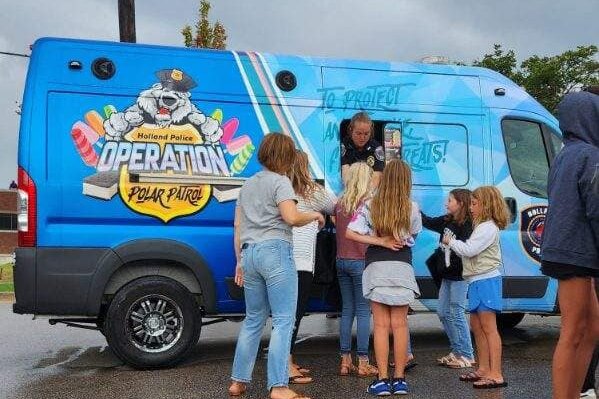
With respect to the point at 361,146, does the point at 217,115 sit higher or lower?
higher

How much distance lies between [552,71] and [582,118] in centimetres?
3151

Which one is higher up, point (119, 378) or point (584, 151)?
point (584, 151)

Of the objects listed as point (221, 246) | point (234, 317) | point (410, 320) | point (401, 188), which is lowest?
point (410, 320)

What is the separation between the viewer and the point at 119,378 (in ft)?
18.2

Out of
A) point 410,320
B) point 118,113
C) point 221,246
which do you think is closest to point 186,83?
point 118,113

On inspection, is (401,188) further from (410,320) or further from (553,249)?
(410,320)

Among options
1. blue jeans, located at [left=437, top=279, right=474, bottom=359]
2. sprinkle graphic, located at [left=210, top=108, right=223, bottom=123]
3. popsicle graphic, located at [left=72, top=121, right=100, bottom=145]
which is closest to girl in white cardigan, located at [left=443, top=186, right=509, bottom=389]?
blue jeans, located at [left=437, top=279, right=474, bottom=359]

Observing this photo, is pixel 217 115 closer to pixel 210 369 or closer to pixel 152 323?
pixel 152 323

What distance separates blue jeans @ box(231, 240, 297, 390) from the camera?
457 centimetres

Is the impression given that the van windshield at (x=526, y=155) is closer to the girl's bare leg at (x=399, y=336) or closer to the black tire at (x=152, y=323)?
the girl's bare leg at (x=399, y=336)

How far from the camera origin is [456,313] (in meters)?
5.80

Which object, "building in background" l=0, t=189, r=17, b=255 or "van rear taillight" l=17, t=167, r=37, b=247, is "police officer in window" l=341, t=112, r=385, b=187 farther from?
"building in background" l=0, t=189, r=17, b=255

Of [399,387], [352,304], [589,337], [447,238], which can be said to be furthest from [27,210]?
[589,337]

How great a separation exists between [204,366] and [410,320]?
13.4ft
